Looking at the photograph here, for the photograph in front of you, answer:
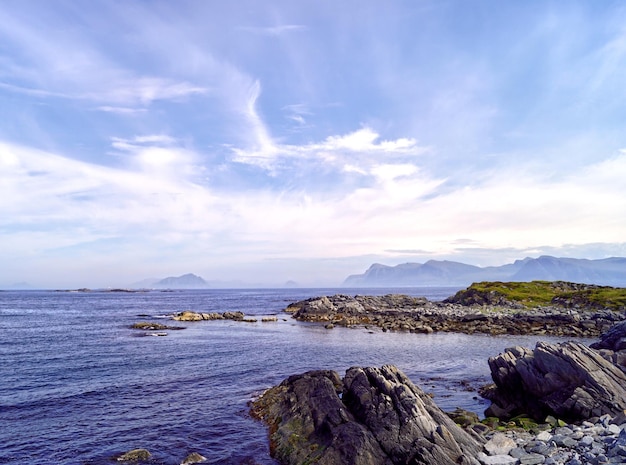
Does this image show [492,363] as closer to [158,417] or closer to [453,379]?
[453,379]

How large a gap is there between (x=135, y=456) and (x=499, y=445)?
18.2m

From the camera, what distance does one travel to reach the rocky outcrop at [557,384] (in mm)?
22578

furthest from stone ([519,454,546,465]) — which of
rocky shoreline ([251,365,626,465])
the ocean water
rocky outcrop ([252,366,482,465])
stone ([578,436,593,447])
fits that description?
the ocean water

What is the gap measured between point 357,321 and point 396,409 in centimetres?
7164

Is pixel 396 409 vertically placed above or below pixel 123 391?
above

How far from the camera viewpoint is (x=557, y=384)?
81.6ft

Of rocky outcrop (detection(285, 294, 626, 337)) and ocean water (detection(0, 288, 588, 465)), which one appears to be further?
rocky outcrop (detection(285, 294, 626, 337))

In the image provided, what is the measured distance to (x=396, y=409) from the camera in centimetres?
2039

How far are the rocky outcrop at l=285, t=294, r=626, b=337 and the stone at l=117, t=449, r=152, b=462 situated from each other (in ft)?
190

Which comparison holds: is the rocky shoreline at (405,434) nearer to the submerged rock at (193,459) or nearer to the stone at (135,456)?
the submerged rock at (193,459)

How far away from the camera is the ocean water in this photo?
23.4 m

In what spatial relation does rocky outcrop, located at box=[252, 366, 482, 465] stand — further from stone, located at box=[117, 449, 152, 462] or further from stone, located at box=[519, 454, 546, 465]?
stone, located at box=[117, 449, 152, 462]

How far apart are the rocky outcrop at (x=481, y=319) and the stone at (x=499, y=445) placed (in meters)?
52.7

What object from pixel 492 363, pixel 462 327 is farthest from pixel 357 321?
pixel 492 363
